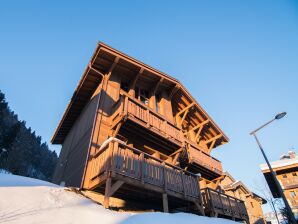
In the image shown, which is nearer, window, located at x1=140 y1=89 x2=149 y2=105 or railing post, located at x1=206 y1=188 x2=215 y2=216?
railing post, located at x1=206 y1=188 x2=215 y2=216

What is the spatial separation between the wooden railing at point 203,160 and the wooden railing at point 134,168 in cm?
416

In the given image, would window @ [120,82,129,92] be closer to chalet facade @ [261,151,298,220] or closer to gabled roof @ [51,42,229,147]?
gabled roof @ [51,42,229,147]

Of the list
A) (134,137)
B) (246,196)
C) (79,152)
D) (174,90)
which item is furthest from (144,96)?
(246,196)

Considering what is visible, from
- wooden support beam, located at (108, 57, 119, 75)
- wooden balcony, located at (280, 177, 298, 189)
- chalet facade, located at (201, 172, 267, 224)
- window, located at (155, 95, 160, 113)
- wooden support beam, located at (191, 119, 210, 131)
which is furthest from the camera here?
wooden balcony, located at (280, 177, 298, 189)

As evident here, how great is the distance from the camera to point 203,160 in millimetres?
15250

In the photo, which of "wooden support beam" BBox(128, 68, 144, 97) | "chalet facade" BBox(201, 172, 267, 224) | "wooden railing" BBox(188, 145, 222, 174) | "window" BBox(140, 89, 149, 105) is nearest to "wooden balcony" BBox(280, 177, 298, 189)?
"chalet facade" BBox(201, 172, 267, 224)

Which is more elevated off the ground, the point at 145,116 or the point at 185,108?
the point at 185,108

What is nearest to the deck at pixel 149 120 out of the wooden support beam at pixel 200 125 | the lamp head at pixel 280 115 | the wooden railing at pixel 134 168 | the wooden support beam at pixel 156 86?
the wooden railing at pixel 134 168

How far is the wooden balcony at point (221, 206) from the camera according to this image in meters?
12.2

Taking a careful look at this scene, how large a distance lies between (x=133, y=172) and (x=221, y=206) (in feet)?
25.2

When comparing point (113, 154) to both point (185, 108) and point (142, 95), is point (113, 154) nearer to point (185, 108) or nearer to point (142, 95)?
point (142, 95)

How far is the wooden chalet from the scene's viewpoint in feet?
27.1

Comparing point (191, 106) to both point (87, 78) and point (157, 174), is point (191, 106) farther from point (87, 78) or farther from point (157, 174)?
point (157, 174)

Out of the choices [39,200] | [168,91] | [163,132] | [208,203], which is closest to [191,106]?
[168,91]
